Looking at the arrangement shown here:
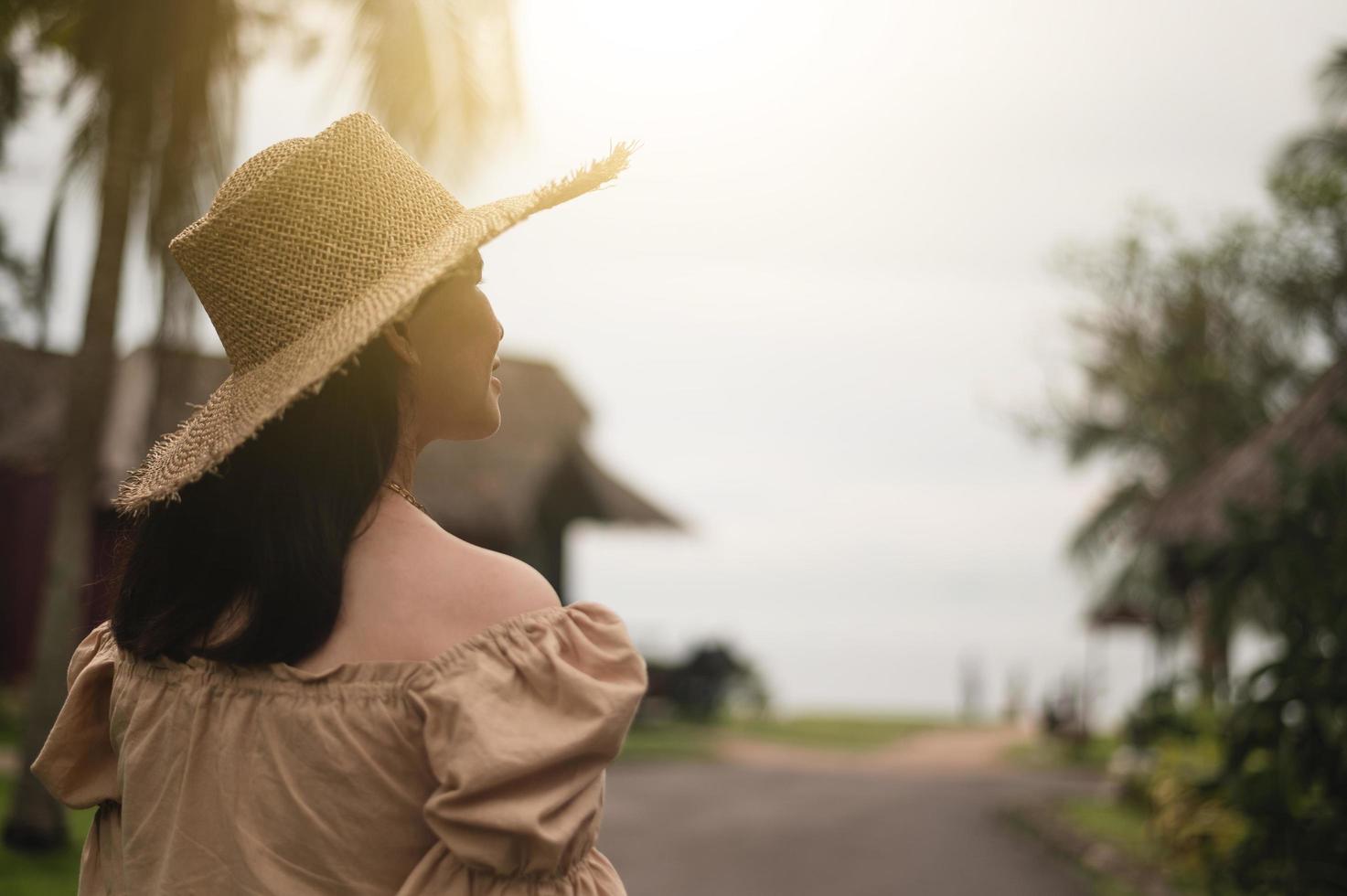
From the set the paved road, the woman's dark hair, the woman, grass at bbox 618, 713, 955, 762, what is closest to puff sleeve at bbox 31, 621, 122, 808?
the woman

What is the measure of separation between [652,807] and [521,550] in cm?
639

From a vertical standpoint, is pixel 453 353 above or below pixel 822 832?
above

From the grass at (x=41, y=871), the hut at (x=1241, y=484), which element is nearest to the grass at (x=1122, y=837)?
the hut at (x=1241, y=484)

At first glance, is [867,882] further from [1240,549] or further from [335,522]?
[335,522]

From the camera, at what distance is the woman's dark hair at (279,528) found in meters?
1.62

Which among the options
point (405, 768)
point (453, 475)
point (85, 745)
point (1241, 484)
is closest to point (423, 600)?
point (405, 768)

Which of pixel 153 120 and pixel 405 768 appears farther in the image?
pixel 153 120

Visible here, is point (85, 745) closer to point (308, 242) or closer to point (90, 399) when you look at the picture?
point (308, 242)

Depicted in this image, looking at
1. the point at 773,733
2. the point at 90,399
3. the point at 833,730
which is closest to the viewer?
the point at 90,399

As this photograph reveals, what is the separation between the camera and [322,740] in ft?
5.18

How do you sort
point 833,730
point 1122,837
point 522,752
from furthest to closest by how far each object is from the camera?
point 833,730
point 1122,837
point 522,752

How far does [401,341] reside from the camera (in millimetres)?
1757

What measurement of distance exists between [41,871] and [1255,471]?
8641 mm

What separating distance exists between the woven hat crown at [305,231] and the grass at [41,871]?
5891mm
